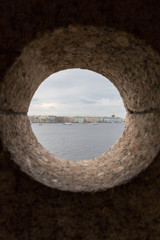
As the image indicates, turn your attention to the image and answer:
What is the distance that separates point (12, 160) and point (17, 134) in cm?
32

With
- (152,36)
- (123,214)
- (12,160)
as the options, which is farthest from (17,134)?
(152,36)

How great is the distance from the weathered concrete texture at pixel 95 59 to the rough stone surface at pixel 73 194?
0.07m

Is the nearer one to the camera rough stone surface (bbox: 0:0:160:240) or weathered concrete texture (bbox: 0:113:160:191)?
rough stone surface (bbox: 0:0:160:240)

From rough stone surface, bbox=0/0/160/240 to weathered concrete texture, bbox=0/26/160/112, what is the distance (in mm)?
73

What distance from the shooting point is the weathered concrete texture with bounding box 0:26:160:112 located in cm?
119

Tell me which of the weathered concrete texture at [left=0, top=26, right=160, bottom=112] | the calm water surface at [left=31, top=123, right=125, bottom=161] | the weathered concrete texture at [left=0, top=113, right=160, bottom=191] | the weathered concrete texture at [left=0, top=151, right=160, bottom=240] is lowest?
the calm water surface at [left=31, top=123, right=125, bottom=161]

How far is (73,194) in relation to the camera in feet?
3.93

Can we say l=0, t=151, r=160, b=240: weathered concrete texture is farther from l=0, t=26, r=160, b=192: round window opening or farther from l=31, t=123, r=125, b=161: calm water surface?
l=31, t=123, r=125, b=161: calm water surface

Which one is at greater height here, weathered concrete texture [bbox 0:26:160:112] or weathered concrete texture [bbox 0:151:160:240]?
weathered concrete texture [bbox 0:26:160:112]

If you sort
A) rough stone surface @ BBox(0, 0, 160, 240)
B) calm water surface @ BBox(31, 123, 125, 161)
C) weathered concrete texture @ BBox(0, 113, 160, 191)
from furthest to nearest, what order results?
calm water surface @ BBox(31, 123, 125, 161)
weathered concrete texture @ BBox(0, 113, 160, 191)
rough stone surface @ BBox(0, 0, 160, 240)

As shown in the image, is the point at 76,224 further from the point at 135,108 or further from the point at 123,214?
the point at 135,108

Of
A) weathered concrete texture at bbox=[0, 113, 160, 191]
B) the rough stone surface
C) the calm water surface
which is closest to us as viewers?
the rough stone surface

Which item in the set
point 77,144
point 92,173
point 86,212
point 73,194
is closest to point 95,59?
point 92,173

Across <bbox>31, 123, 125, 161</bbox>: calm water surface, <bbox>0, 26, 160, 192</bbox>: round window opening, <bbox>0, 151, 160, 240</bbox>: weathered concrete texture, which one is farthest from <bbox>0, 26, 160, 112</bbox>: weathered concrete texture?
<bbox>31, 123, 125, 161</bbox>: calm water surface
